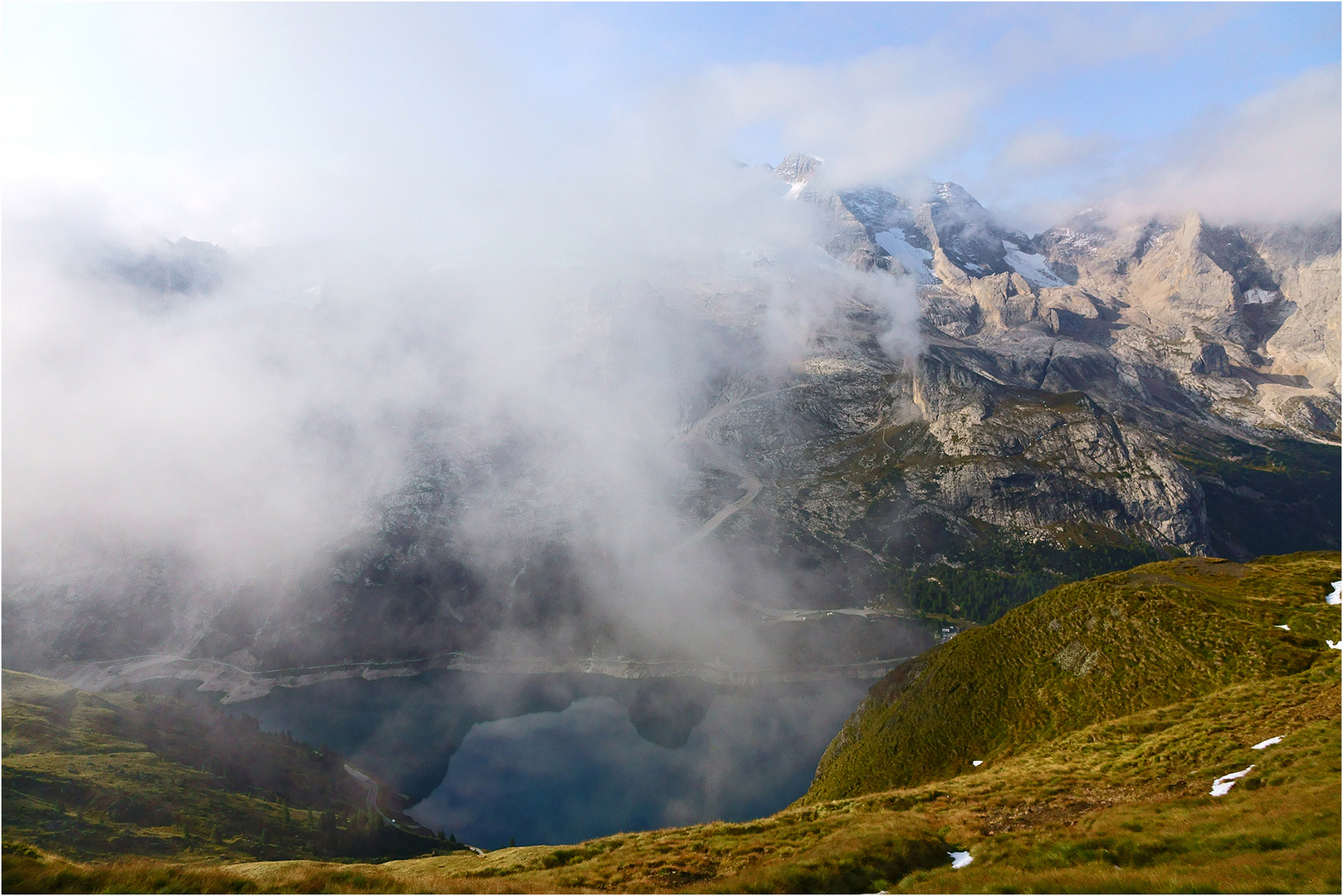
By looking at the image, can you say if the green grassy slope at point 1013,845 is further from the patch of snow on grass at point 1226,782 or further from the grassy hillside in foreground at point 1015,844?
the patch of snow on grass at point 1226,782

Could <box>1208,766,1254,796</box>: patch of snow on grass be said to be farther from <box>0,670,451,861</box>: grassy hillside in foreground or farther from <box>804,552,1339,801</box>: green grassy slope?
<box>0,670,451,861</box>: grassy hillside in foreground

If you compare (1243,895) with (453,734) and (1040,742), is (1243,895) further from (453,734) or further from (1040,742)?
(453,734)

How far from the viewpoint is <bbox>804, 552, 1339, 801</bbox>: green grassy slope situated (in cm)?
4903

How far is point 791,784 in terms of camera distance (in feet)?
418

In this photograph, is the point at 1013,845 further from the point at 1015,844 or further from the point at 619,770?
the point at 619,770

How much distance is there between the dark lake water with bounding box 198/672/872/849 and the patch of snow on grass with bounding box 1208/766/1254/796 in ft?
352

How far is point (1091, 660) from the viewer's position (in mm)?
57938

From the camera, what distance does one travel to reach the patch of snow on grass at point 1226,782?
23.8m

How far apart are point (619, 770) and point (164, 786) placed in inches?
3600

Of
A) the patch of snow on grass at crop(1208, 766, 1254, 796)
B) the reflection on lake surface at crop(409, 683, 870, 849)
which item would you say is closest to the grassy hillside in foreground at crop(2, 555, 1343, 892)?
the patch of snow on grass at crop(1208, 766, 1254, 796)

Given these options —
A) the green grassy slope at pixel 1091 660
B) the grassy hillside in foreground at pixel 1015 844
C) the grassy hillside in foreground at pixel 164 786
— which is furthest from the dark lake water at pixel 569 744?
the grassy hillside in foreground at pixel 1015 844

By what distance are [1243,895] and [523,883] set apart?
927 inches

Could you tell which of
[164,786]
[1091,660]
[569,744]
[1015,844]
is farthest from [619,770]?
[1015,844]

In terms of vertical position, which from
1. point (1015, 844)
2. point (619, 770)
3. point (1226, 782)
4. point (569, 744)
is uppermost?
point (1015, 844)
